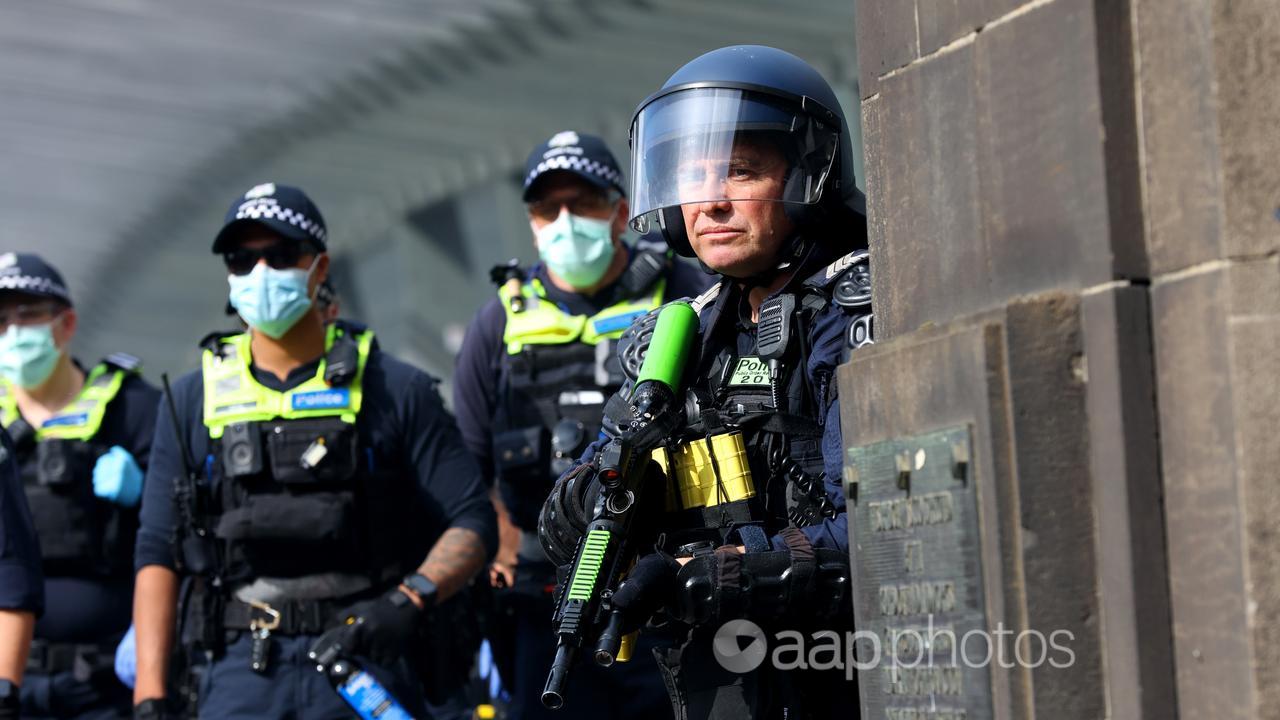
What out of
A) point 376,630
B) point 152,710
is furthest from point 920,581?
point 152,710

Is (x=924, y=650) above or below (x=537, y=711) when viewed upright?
above

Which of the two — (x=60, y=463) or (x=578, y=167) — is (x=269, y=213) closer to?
(x=578, y=167)

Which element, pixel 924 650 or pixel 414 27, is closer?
pixel 924 650

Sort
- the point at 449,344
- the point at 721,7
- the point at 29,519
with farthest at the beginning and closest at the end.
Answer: the point at 449,344 < the point at 721,7 < the point at 29,519

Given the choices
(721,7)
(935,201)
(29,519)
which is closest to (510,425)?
(29,519)

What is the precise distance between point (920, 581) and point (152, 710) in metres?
3.44

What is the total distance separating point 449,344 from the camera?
2066cm

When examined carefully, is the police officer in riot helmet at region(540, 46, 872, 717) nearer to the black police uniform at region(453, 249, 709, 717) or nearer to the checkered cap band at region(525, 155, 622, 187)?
the black police uniform at region(453, 249, 709, 717)

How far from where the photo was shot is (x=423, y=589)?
263 inches

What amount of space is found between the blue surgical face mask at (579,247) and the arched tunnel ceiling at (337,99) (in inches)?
236

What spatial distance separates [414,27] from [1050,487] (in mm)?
12492

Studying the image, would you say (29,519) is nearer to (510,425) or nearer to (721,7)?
(510,425)

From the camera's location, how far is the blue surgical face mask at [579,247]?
305 inches

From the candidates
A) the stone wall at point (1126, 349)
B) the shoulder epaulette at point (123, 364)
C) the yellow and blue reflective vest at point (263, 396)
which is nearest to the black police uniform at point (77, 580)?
the shoulder epaulette at point (123, 364)
